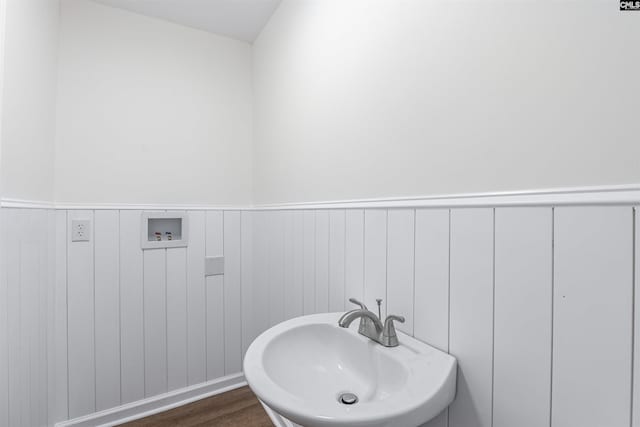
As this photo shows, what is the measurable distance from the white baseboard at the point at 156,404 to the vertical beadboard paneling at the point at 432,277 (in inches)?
62.4

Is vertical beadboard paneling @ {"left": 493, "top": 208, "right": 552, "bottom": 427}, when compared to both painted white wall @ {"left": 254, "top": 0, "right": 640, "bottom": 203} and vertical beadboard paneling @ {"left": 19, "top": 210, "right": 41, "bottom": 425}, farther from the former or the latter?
vertical beadboard paneling @ {"left": 19, "top": 210, "right": 41, "bottom": 425}

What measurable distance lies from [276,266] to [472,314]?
1196 millimetres

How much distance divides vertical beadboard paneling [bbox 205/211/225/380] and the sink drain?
4.25 ft

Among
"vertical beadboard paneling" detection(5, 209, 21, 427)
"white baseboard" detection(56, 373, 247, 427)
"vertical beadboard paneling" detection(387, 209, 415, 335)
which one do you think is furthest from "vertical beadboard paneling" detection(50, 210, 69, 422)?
"vertical beadboard paneling" detection(387, 209, 415, 335)

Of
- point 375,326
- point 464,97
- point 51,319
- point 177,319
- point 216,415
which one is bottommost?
point 216,415

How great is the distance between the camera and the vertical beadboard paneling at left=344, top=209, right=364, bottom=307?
1077mm

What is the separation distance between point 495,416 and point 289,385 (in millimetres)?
528

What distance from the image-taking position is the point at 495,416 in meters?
0.66

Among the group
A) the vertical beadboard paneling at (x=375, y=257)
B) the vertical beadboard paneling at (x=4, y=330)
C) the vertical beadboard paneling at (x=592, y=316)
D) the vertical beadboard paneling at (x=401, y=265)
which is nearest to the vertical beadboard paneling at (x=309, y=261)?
the vertical beadboard paneling at (x=375, y=257)

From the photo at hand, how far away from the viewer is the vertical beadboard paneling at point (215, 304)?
6.25 ft

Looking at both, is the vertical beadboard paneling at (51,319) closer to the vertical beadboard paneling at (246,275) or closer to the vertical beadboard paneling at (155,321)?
the vertical beadboard paneling at (155,321)

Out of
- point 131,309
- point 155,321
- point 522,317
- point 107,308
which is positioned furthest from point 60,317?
point 522,317

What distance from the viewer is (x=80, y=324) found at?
1.58 m

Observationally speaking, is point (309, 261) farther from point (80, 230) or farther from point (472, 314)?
point (80, 230)
